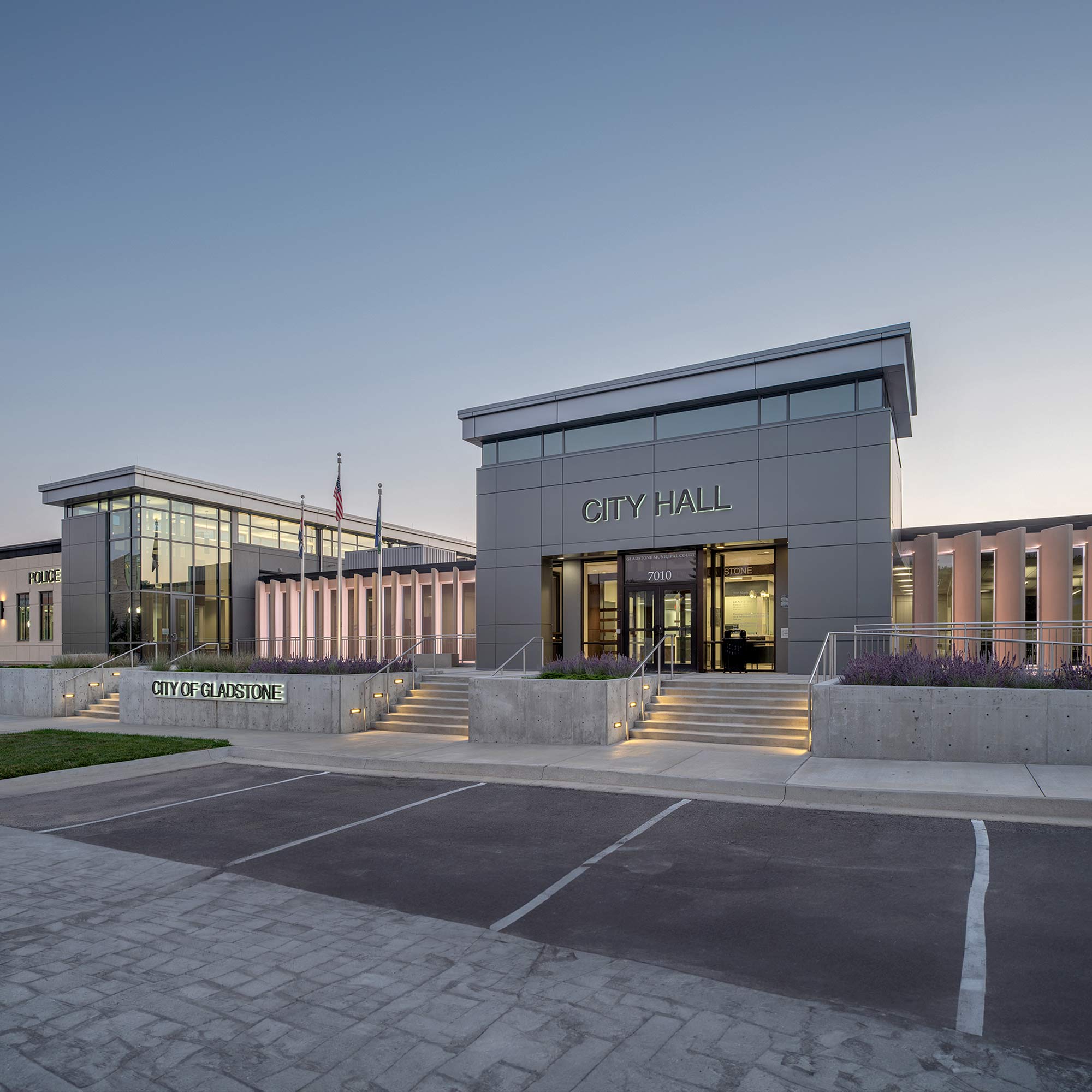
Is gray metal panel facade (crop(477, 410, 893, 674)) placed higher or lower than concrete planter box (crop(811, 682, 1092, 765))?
higher

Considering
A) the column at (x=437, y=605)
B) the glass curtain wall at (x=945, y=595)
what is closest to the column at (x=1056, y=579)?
the glass curtain wall at (x=945, y=595)

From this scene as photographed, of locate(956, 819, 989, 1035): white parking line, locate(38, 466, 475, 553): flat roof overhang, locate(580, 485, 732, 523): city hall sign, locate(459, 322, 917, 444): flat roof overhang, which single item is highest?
locate(459, 322, 917, 444): flat roof overhang

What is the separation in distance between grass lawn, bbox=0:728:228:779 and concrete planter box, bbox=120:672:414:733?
1874 millimetres

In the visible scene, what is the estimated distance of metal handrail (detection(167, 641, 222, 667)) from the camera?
20.8 m

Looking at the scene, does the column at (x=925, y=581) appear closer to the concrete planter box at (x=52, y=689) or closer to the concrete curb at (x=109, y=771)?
the concrete curb at (x=109, y=771)

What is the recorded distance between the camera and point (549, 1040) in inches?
164

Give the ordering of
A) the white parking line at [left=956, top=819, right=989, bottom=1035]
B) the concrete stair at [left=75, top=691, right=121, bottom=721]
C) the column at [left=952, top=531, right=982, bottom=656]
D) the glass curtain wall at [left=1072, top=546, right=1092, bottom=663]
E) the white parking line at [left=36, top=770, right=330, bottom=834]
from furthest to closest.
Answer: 1. the concrete stair at [left=75, top=691, right=121, bottom=721]
2. the column at [left=952, top=531, right=982, bottom=656]
3. the glass curtain wall at [left=1072, top=546, right=1092, bottom=663]
4. the white parking line at [left=36, top=770, right=330, bottom=834]
5. the white parking line at [left=956, top=819, right=989, bottom=1035]

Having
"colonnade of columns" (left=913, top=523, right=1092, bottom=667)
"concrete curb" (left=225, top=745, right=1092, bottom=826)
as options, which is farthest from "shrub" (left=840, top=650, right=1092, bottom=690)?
"colonnade of columns" (left=913, top=523, right=1092, bottom=667)

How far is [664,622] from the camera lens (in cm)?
2123

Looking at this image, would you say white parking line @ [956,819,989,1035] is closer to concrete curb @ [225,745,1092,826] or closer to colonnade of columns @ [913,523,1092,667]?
concrete curb @ [225,745,1092,826]

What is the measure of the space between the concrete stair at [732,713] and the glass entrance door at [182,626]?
2506cm

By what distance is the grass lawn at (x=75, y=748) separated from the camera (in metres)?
12.9

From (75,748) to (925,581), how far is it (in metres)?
18.7

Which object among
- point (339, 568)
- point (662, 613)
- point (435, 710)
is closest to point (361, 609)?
point (339, 568)
